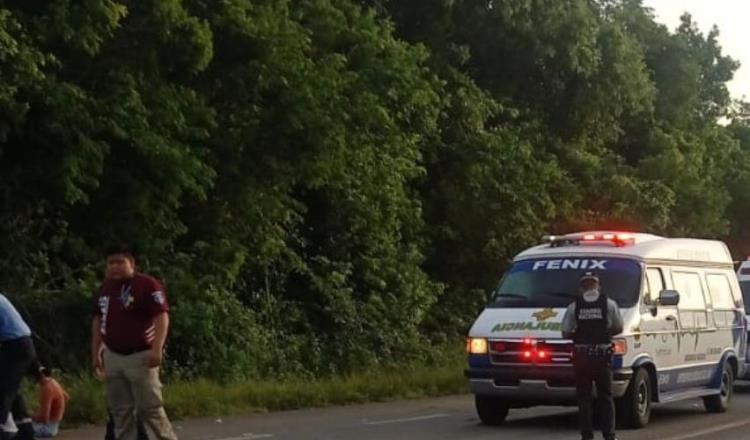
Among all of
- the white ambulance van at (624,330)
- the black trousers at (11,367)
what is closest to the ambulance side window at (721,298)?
the white ambulance van at (624,330)

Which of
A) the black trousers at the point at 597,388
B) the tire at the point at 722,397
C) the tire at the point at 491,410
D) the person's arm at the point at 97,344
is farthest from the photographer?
the tire at the point at 722,397

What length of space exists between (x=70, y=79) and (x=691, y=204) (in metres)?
22.6

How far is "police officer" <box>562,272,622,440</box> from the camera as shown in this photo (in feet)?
44.8

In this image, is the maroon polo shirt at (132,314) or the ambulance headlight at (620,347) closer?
the maroon polo shirt at (132,314)

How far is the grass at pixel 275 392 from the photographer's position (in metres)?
17.5

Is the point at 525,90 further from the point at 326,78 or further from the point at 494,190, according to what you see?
the point at 326,78

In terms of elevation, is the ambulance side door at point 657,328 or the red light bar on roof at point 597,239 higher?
the red light bar on roof at point 597,239

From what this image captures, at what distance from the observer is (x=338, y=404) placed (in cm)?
2042

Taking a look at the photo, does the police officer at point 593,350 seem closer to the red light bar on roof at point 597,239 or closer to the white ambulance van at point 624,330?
the white ambulance van at point 624,330

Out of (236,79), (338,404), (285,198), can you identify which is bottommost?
(338,404)

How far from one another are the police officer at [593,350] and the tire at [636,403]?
1.86m

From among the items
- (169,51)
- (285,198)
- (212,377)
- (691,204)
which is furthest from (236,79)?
(691,204)

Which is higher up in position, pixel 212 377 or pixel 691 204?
pixel 691 204

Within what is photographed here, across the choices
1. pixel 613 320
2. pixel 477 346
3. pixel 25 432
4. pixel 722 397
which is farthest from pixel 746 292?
pixel 25 432
